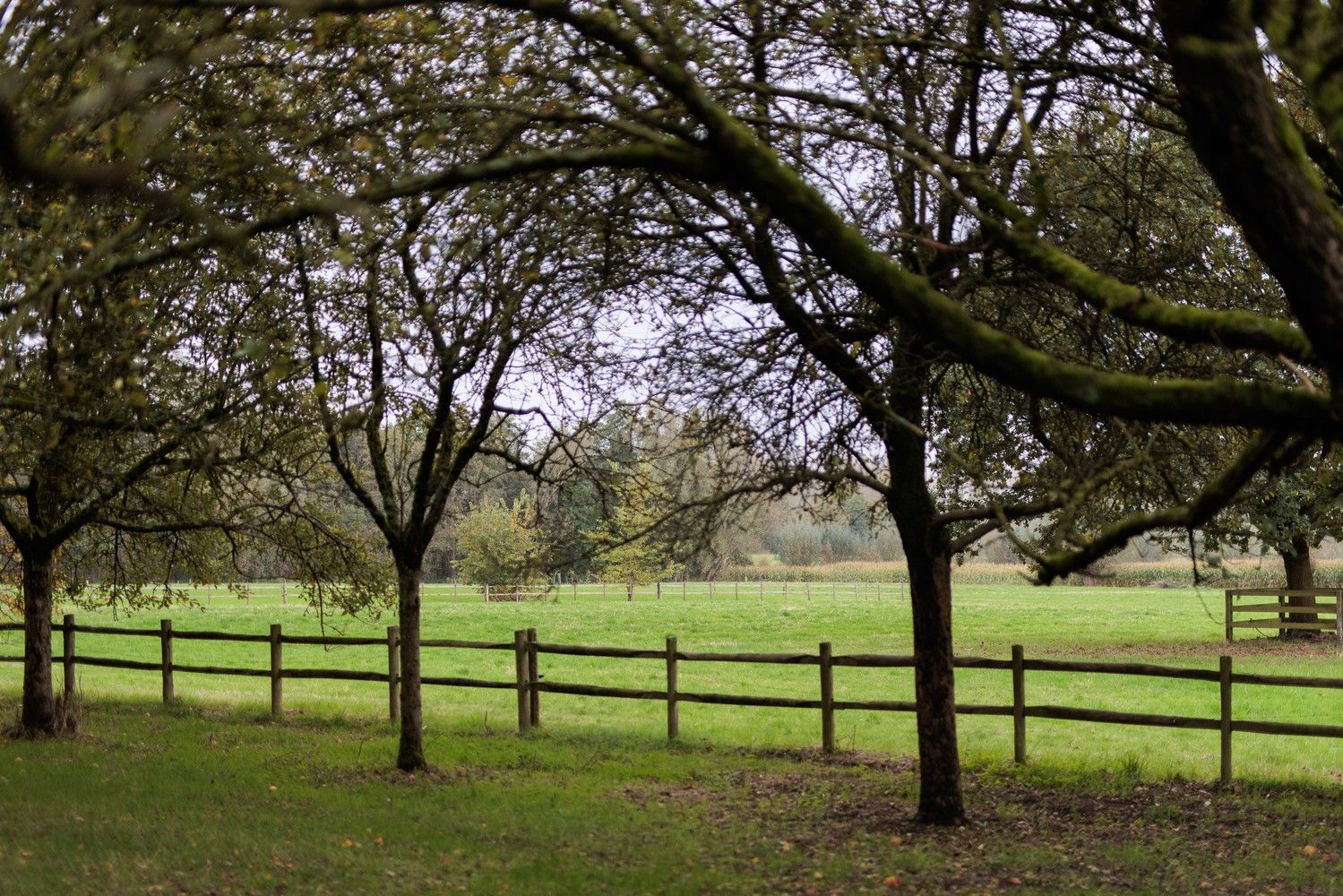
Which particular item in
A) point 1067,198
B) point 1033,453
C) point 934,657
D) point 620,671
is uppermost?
point 1067,198

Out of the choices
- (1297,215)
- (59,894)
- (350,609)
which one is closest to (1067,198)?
(1297,215)

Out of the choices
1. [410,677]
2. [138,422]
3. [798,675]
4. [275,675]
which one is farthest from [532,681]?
[798,675]

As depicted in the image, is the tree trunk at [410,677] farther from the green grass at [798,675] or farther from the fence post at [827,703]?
the fence post at [827,703]

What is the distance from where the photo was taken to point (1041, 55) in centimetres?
757

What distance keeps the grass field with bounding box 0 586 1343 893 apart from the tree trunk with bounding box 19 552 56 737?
64 cm

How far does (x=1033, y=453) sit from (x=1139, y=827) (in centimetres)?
306

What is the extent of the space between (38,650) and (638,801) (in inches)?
308

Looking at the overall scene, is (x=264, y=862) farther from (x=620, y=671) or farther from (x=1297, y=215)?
(x=620, y=671)

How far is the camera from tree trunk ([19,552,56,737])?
13.8 m

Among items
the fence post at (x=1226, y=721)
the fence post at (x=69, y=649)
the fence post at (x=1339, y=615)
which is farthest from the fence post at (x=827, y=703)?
the fence post at (x=1339, y=615)

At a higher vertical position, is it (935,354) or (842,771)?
(935,354)

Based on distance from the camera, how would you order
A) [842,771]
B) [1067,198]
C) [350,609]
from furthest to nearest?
1. [350,609]
2. [842,771]
3. [1067,198]

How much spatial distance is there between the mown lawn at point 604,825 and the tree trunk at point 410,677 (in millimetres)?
221

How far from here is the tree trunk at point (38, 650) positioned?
13.8 m
